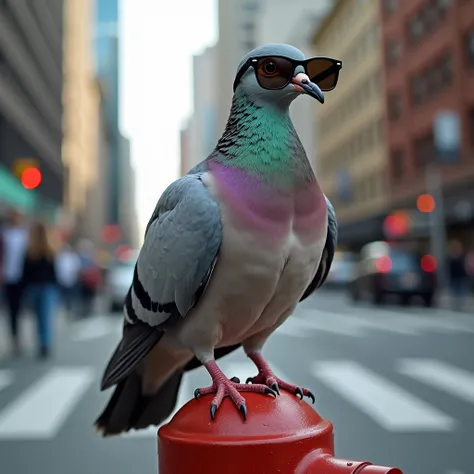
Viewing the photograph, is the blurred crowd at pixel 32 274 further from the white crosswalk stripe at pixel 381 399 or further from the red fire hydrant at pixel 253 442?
the red fire hydrant at pixel 253 442

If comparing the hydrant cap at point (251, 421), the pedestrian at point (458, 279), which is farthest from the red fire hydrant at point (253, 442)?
the pedestrian at point (458, 279)

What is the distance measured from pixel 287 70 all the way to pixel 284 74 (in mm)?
13

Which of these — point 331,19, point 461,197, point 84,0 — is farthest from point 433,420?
point 84,0

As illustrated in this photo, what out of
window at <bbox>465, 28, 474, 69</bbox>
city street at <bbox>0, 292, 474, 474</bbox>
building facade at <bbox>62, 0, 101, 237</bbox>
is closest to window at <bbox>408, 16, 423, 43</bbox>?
window at <bbox>465, 28, 474, 69</bbox>

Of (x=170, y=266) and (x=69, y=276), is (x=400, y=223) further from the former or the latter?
(x=170, y=266)

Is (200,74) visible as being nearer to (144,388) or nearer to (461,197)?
(461,197)

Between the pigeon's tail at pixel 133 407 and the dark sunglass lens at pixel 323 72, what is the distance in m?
0.98

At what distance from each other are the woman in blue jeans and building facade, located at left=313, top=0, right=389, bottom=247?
93.6ft

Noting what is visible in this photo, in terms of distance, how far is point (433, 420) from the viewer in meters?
4.96

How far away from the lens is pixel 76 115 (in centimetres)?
6806

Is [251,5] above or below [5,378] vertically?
above

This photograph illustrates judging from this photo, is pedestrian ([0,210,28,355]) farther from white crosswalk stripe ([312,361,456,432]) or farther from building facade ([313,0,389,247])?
building facade ([313,0,389,247])

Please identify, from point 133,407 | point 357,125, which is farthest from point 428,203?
point 133,407

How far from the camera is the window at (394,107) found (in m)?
33.4
